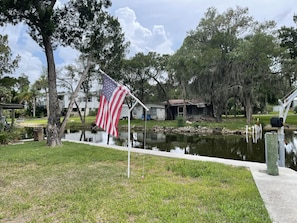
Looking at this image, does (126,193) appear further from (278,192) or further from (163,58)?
(163,58)

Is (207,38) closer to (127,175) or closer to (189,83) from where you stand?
(189,83)

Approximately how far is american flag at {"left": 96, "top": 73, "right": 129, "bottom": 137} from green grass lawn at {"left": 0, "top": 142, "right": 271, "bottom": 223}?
1.11 m

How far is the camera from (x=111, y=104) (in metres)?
5.06

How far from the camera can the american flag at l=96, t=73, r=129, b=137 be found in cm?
498

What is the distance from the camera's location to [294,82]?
21047 millimetres

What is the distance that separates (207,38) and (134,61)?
842cm

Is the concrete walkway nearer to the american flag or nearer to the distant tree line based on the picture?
the american flag

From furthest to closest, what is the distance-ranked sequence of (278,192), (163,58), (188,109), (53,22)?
(188,109) < (163,58) < (53,22) < (278,192)

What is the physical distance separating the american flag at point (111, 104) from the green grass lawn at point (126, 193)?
1.11 meters

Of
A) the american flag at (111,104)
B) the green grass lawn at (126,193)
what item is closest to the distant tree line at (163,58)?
the green grass lawn at (126,193)

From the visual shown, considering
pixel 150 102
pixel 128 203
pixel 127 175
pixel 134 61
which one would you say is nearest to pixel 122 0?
pixel 127 175

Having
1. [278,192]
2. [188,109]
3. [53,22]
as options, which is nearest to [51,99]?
[53,22]

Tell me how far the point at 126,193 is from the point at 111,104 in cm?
189

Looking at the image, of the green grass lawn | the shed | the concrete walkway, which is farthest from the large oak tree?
the shed
